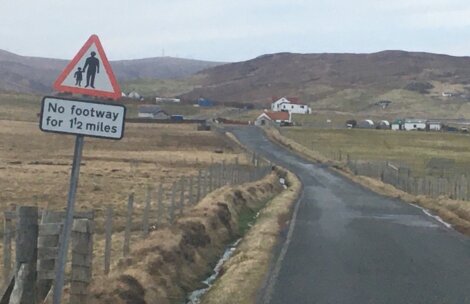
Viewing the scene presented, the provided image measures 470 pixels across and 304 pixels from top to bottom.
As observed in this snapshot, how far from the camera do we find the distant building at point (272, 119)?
136 m

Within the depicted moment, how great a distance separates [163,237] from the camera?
1526 cm

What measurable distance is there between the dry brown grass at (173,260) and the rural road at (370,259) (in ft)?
5.30

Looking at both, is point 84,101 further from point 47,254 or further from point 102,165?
point 102,165

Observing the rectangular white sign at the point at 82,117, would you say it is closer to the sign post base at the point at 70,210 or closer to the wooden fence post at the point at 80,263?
the sign post base at the point at 70,210

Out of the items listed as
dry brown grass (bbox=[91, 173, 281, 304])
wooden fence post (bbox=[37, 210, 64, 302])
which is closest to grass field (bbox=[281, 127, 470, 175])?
dry brown grass (bbox=[91, 173, 281, 304])

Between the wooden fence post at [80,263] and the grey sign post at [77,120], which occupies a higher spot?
the grey sign post at [77,120]

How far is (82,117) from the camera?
8367 millimetres

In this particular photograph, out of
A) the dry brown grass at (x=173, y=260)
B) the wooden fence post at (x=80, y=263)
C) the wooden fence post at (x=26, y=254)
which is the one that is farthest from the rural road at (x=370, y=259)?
the wooden fence post at (x=26, y=254)

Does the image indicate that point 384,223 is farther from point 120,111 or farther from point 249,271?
point 120,111

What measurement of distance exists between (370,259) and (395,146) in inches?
3196

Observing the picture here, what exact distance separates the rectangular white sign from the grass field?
57138mm

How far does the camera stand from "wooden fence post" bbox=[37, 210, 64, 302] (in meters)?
9.84

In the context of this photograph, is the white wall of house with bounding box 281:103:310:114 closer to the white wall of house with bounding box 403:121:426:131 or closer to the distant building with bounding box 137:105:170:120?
the distant building with bounding box 137:105:170:120

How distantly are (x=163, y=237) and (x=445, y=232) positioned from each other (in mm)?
10908
